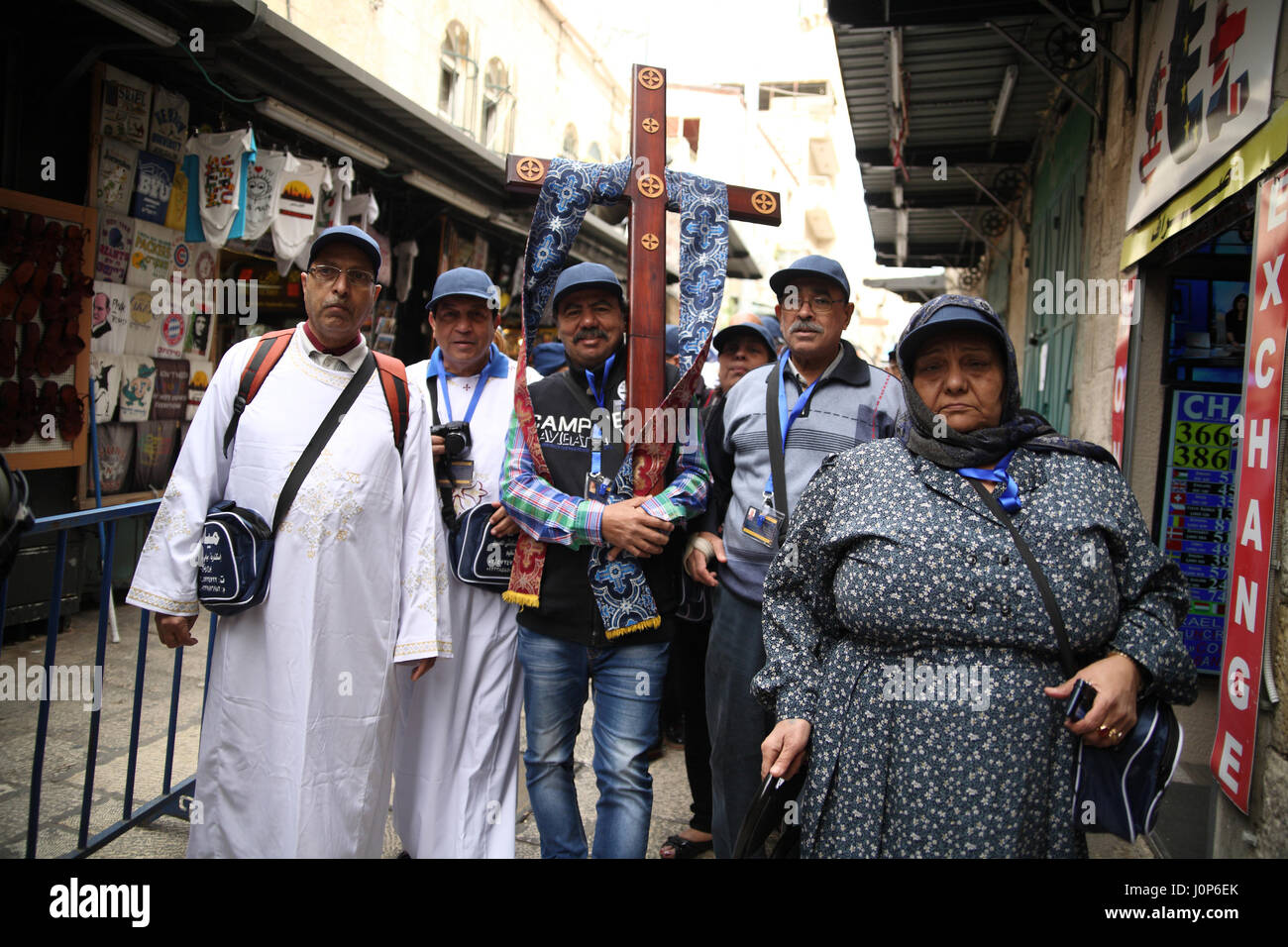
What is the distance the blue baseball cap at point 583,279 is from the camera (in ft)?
9.27

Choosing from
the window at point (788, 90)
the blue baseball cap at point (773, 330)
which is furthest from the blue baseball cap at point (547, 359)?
the window at point (788, 90)

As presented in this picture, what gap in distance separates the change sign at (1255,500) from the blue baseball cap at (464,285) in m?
2.60

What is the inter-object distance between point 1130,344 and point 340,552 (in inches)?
155

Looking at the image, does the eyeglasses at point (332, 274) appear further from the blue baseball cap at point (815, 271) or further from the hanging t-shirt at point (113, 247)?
the hanging t-shirt at point (113, 247)

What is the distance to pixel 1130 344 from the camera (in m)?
4.39

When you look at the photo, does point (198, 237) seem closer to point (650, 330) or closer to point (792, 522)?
point (650, 330)

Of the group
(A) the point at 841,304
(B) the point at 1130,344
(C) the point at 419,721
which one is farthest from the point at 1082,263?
(C) the point at 419,721

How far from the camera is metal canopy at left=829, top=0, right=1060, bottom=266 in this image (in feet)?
16.3

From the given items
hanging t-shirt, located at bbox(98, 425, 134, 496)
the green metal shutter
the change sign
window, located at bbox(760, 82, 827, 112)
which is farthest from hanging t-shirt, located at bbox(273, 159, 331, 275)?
window, located at bbox(760, 82, 827, 112)

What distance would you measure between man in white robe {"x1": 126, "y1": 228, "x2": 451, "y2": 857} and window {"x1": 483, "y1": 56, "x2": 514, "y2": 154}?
1130 cm

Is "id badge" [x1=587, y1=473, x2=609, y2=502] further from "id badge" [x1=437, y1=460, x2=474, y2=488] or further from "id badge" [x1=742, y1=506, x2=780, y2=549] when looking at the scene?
"id badge" [x1=437, y1=460, x2=474, y2=488]

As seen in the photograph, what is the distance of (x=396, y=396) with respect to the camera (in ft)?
9.24

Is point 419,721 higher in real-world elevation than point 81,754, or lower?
higher

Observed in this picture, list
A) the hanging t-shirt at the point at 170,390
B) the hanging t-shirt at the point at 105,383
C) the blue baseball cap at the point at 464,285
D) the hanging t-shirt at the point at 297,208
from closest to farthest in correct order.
Answer: the blue baseball cap at the point at 464,285
the hanging t-shirt at the point at 105,383
the hanging t-shirt at the point at 297,208
the hanging t-shirt at the point at 170,390
